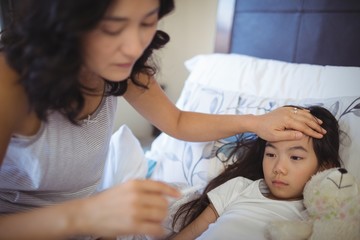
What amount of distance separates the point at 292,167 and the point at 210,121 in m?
0.30

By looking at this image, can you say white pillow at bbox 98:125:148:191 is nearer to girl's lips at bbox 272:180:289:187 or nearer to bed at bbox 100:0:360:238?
bed at bbox 100:0:360:238

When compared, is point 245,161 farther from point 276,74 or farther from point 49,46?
point 49,46

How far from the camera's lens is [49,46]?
0.51 m

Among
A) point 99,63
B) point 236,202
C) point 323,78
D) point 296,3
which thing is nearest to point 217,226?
point 236,202

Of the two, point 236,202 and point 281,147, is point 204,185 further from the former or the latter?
point 281,147

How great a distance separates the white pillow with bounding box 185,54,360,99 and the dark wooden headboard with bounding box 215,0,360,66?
137mm

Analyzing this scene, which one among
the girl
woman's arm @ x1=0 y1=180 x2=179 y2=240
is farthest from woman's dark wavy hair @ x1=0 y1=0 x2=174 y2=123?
woman's arm @ x1=0 y1=180 x2=179 y2=240

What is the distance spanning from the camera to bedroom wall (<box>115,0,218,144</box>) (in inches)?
78.1

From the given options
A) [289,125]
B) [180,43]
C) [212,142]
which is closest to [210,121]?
[212,142]

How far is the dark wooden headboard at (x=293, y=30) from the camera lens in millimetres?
1155

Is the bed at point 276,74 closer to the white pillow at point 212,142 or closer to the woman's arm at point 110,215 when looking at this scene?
the white pillow at point 212,142

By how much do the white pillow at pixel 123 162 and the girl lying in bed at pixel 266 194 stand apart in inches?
11.8

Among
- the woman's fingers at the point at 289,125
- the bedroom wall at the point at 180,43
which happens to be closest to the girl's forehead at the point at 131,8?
the woman's fingers at the point at 289,125

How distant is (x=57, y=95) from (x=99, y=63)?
11 centimetres
